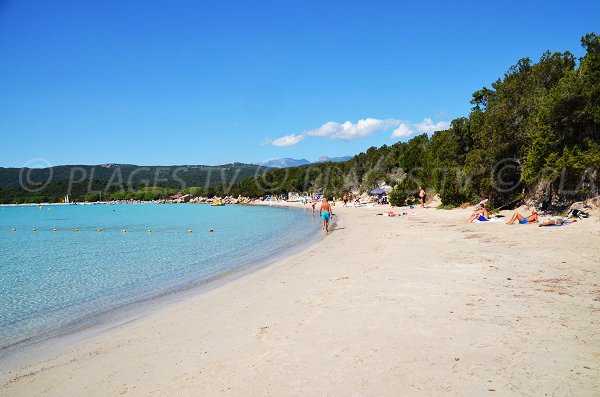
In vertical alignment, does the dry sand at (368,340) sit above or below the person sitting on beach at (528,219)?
below

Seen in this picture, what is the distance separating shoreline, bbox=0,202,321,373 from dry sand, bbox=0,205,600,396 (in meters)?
0.45

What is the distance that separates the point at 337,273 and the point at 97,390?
652 centimetres

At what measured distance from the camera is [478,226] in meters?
18.7

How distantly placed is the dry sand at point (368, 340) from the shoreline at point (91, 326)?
448 mm

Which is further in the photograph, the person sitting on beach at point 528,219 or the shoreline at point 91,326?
the person sitting on beach at point 528,219

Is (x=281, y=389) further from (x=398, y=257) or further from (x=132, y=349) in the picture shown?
(x=398, y=257)

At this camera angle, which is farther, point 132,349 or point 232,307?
point 232,307

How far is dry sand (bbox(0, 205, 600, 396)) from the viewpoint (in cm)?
404

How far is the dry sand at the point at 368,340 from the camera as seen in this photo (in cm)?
404

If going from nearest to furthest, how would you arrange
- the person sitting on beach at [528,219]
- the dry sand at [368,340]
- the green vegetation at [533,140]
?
the dry sand at [368,340]
the person sitting on beach at [528,219]
the green vegetation at [533,140]

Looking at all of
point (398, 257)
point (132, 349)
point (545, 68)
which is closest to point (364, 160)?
point (545, 68)

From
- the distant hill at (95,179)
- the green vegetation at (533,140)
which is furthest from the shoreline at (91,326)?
the distant hill at (95,179)

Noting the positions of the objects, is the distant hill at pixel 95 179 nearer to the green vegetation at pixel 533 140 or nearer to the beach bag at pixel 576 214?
the green vegetation at pixel 533 140

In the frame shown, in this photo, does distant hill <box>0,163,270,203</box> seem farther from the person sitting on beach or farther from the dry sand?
the dry sand
